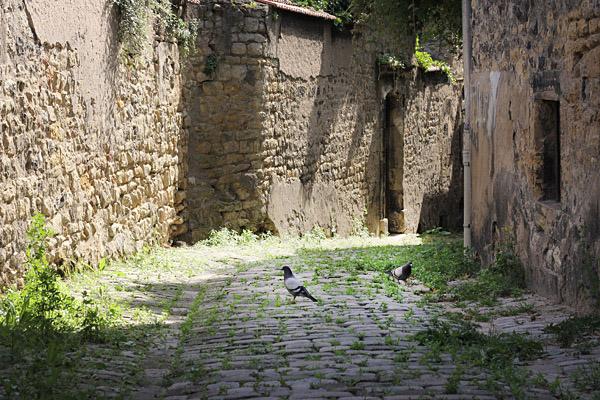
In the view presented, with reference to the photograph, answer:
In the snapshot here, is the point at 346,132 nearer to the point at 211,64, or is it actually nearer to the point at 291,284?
the point at 211,64

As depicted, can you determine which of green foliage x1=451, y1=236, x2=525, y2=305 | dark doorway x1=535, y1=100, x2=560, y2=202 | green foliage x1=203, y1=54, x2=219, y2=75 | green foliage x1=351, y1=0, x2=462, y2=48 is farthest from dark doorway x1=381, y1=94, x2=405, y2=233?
dark doorway x1=535, y1=100, x2=560, y2=202

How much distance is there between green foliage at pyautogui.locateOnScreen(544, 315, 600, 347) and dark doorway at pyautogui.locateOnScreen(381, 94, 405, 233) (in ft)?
46.7

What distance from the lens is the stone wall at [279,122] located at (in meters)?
16.0

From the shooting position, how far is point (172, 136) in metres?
15.1

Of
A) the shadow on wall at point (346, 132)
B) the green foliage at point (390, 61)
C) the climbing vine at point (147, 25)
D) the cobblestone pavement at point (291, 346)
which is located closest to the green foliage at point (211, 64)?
the climbing vine at point (147, 25)

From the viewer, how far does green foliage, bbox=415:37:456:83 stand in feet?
74.4

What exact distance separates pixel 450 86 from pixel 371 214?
5.00 meters

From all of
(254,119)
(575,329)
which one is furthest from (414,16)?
(575,329)

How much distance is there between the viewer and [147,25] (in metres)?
13.3

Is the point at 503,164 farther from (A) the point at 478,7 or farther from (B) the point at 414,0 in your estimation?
(B) the point at 414,0

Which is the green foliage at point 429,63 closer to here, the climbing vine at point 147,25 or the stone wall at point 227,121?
the stone wall at point 227,121

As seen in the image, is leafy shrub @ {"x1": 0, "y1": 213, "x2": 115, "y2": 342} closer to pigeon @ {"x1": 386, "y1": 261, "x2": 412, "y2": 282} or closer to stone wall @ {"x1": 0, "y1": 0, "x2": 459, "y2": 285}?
stone wall @ {"x1": 0, "y1": 0, "x2": 459, "y2": 285}

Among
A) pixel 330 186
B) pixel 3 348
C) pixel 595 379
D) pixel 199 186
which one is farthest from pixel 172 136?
pixel 595 379

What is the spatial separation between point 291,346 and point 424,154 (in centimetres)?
1647
